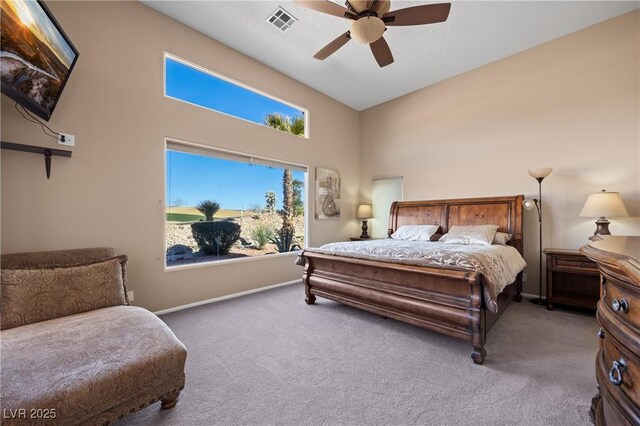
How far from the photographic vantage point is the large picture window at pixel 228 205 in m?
3.34

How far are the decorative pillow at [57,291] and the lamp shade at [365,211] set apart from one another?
426 cm

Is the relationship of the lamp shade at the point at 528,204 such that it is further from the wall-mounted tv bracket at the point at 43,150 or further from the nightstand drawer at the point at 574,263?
the wall-mounted tv bracket at the point at 43,150

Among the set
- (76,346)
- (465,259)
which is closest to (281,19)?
(465,259)

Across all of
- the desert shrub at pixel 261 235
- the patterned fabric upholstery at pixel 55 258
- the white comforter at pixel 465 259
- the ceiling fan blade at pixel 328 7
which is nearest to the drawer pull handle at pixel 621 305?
the white comforter at pixel 465 259

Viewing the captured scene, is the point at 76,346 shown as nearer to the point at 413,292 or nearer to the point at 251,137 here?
the point at 413,292

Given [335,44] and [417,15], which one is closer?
[417,15]

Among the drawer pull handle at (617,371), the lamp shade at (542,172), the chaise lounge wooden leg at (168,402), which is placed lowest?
the chaise lounge wooden leg at (168,402)

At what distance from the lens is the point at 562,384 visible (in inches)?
69.1

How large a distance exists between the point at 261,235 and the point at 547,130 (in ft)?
15.4

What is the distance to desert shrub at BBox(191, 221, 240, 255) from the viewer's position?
3572mm

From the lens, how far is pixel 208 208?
367 centimetres

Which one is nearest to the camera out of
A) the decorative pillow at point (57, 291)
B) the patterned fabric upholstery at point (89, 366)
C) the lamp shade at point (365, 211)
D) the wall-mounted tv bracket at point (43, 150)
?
the patterned fabric upholstery at point (89, 366)

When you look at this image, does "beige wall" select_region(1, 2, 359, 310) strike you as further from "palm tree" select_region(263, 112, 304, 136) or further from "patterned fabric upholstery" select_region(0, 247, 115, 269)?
"palm tree" select_region(263, 112, 304, 136)

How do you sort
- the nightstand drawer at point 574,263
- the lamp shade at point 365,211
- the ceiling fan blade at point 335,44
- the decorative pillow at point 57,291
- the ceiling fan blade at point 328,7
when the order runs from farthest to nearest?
the lamp shade at point 365,211 < the nightstand drawer at point 574,263 < the ceiling fan blade at point 335,44 < the ceiling fan blade at point 328,7 < the decorative pillow at point 57,291
